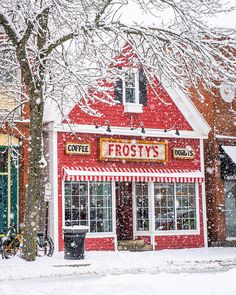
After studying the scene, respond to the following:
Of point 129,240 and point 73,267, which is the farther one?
point 129,240

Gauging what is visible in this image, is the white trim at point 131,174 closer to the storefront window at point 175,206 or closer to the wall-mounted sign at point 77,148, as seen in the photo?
the storefront window at point 175,206

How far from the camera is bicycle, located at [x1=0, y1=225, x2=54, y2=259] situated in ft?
56.4

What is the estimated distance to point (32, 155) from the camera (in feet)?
54.8

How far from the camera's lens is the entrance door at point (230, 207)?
78.2ft

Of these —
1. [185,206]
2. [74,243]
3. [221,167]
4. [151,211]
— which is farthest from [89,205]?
[221,167]

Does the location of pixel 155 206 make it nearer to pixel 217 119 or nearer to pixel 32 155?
pixel 217 119

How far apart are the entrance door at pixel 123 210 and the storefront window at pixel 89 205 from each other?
4.39 feet

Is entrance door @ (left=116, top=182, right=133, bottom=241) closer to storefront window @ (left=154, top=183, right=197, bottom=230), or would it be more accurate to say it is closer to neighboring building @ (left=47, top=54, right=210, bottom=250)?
neighboring building @ (left=47, top=54, right=210, bottom=250)

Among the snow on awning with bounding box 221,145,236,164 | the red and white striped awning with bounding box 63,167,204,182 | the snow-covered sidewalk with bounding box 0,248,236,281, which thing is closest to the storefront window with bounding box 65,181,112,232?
the red and white striped awning with bounding box 63,167,204,182

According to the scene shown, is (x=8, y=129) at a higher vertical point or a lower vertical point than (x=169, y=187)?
higher

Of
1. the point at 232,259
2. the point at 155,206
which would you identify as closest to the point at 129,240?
the point at 155,206

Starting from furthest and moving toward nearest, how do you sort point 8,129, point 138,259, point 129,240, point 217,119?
point 217,119 → point 129,240 → point 8,129 → point 138,259

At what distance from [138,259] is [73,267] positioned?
2.84 meters

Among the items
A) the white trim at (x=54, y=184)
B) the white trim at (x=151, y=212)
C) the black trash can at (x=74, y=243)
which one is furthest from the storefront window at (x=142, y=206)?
the black trash can at (x=74, y=243)
